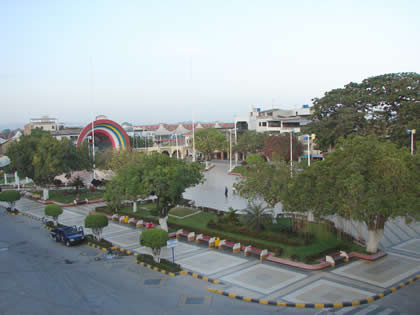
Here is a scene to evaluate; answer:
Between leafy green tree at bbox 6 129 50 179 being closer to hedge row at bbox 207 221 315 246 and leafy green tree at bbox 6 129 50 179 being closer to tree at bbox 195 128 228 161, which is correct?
hedge row at bbox 207 221 315 246

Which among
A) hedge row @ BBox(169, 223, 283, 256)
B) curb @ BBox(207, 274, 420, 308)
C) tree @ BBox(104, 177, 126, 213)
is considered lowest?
curb @ BBox(207, 274, 420, 308)

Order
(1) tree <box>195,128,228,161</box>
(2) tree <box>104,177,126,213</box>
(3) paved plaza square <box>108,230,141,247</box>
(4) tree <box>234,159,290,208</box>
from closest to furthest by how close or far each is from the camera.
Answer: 1. (3) paved plaza square <box>108,230,141,247</box>
2. (4) tree <box>234,159,290,208</box>
3. (2) tree <box>104,177,126,213</box>
4. (1) tree <box>195,128,228,161</box>

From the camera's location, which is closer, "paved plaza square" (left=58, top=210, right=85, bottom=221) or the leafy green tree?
"paved plaza square" (left=58, top=210, right=85, bottom=221)

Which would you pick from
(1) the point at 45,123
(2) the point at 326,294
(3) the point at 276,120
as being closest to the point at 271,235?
(2) the point at 326,294

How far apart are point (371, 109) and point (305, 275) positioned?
113ft

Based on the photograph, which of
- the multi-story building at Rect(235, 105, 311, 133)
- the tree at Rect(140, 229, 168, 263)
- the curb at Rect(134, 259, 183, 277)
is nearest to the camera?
the curb at Rect(134, 259, 183, 277)

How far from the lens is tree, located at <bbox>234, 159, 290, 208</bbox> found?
2317 centimetres

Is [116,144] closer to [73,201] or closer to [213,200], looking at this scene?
[73,201]

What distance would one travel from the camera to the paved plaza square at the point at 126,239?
22.6m

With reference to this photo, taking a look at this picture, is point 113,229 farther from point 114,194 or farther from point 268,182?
point 268,182

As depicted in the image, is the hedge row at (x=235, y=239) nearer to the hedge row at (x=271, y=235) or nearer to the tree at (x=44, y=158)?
the hedge row at (x=271, y=235)

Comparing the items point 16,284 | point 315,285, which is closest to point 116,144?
point 16,284

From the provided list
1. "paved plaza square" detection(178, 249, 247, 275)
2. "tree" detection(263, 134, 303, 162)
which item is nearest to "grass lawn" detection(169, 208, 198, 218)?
"paved plaza square" detection(178, 249, 247, 275)

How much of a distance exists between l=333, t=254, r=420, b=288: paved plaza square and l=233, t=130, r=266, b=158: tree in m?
46.8
